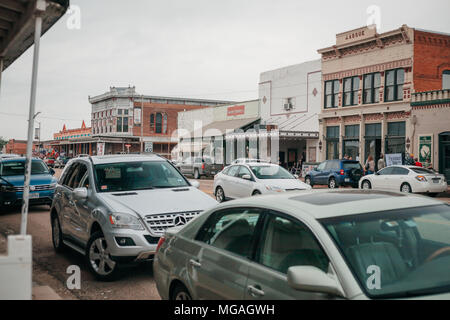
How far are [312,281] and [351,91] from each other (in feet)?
114

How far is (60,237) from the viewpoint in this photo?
9.05 m

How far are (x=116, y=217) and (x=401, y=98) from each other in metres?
28.7

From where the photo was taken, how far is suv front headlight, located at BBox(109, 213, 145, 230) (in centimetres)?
691

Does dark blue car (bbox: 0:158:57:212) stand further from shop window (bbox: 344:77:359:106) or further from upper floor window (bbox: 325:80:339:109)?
upper floor window (bbox: 325:80:339:109)

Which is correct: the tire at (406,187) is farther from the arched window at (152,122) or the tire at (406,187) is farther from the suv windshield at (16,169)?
the arched window at (152,122)

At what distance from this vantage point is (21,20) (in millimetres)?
6051

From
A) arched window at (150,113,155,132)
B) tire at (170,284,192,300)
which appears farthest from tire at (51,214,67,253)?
arched window at (150,113,155,132)

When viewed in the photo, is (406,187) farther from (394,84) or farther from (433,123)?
(394,84)

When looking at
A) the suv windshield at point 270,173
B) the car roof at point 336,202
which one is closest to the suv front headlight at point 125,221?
the car roof at point 336,202

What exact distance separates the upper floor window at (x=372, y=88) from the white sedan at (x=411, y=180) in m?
11.1

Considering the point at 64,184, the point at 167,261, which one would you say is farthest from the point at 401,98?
the point at 167,261

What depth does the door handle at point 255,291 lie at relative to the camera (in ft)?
11.7

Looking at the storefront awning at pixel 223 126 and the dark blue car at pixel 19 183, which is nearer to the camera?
the dark blue car at pixel 19 183
